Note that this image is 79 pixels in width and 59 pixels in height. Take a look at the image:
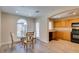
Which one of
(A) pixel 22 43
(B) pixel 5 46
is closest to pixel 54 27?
(A) pixel 22 43

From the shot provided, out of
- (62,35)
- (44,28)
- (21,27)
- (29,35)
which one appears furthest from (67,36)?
(21,27)

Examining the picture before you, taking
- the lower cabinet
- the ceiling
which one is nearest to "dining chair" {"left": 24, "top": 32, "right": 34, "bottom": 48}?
the ceiling

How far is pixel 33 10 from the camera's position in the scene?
7.91 ft

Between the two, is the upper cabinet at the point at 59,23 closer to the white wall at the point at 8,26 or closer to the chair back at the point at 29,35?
the chair back at the point at 29,35

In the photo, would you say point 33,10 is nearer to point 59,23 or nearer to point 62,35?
point 59,23

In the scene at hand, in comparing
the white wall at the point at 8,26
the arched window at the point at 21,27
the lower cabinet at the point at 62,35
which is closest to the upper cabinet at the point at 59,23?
the lower cabinet at the point at 62,35

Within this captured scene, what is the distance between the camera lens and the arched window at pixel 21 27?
97.5 inches

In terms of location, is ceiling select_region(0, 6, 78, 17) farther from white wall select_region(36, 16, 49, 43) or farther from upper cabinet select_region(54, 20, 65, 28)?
upper cabinet select_region(54, 20, 65, 28)

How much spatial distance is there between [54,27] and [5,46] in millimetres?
1389

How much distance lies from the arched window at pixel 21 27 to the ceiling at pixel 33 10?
196 millimetres

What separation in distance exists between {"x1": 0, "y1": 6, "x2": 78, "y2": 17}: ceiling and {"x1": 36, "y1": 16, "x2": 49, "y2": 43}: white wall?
13 centimetres

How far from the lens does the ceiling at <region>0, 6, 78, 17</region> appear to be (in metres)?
2.30

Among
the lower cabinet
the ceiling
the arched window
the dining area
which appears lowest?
the dining area
